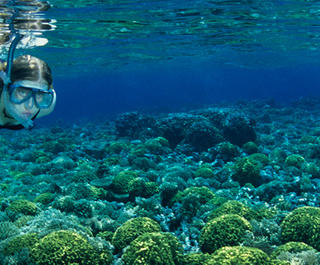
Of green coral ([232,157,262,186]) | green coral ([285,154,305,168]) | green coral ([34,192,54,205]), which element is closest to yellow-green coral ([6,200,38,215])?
green coral ([34,192,54,205])

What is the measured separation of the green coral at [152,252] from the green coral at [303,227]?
222 centimetres

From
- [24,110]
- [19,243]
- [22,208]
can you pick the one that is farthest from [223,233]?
[22,208]

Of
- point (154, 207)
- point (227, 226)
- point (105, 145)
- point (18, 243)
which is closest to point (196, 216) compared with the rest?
point (154, 207)

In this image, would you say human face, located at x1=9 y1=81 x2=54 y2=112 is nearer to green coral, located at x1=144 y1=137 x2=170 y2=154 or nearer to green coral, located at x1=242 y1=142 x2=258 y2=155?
green coral, located at x1=144 y1=137 x2=170 y2=154

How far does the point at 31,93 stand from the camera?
9.64 feet

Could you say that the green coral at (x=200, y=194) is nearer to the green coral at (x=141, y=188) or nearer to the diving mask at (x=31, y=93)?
the green coral at (x=141, y=188)

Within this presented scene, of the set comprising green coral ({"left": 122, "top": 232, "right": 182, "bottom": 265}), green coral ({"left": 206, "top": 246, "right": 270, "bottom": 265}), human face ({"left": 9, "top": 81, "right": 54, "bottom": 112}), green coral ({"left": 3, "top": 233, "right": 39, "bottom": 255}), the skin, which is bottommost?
green coral ({"left": 122, "top": 232, "right": 182, "bottom": 265})

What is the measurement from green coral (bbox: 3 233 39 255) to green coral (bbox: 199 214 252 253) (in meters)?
3.21

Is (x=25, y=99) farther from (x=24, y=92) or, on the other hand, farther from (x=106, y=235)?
(x=106, y=235)

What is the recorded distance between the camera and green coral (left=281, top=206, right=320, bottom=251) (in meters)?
5.60

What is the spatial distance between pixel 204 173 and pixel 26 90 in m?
9.03

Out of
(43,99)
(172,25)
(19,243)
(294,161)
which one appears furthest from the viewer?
(172,25)

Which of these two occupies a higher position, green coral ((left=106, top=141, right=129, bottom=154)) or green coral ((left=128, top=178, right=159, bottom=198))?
green coral ((left=128, top=178, right=159, bottom=198))

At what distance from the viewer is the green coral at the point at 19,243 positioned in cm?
509
